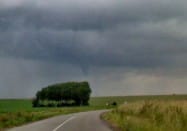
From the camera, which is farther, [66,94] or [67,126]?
[66,94]

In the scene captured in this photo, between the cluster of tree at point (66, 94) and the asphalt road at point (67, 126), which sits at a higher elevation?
the cluster of tree at point (66, 94)

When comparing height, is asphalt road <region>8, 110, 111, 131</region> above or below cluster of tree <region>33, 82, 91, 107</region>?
below

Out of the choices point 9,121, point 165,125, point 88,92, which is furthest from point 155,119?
point 88,92

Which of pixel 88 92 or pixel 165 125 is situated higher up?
pixel 88 92

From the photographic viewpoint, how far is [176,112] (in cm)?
2862

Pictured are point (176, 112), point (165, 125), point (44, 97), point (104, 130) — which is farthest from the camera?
point (44, 97)

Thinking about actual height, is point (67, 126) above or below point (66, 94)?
below

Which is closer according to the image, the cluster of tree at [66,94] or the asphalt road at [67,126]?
the asphalt road at [67,126]

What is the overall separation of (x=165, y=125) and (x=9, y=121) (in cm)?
2152

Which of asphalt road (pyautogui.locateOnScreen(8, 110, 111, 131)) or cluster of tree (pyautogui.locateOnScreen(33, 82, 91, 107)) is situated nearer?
asphalt road (pyautogui.locateOnScreen(8, 110, 111, 131))

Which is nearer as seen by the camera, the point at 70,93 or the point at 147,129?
the point at 147,129

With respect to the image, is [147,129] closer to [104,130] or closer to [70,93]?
[104,130]

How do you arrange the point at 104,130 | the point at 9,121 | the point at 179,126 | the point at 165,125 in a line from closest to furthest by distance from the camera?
the point at 179,126 < the point at 165,125 < the point at 104,130 < the point at 9,121

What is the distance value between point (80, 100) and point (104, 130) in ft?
399
